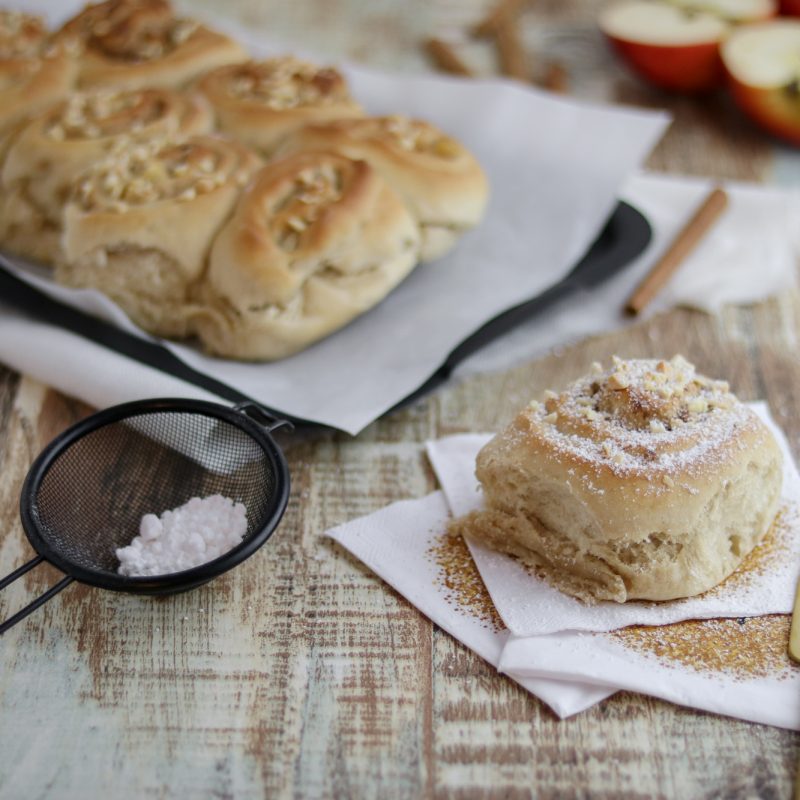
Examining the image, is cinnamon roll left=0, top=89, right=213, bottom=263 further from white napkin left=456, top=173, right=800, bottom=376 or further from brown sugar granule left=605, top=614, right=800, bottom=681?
brown sugar granule left=605, top=614, right=800, bottom=681

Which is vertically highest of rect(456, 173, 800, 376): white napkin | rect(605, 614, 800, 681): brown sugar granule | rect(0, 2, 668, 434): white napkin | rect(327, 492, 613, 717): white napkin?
rect(605, 614, 800, 681): brown sugar granule

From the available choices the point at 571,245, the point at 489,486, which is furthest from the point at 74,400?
the point at 571,245

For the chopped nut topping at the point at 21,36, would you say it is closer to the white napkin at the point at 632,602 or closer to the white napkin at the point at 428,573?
the white napkin at the point at 428,573

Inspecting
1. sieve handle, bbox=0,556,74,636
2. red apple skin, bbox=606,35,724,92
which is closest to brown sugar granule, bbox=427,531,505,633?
sieve handle, bbox=0,556,74,636

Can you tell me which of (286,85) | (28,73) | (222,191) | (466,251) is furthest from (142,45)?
(466,251)

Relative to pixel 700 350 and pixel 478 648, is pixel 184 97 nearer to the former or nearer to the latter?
pixel 700 350

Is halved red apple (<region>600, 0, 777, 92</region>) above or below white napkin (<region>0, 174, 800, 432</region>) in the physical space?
above

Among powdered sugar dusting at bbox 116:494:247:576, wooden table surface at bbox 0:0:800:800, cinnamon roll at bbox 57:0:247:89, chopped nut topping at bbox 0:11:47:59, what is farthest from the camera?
chopped nut topping at bbox 0:11:47:59
